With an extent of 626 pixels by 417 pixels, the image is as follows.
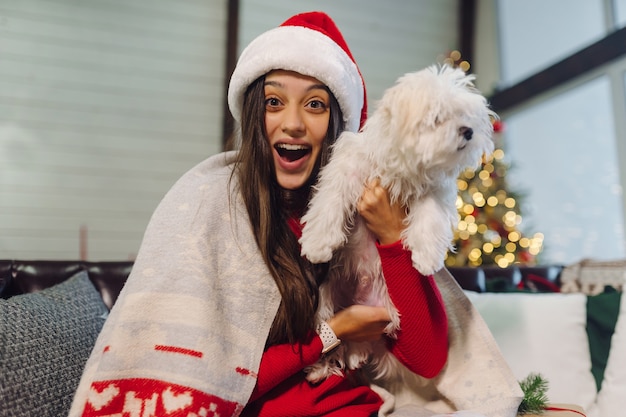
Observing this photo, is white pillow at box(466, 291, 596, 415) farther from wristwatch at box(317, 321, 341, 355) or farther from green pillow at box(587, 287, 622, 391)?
wristwatch at box(317, 321, 341, 355)

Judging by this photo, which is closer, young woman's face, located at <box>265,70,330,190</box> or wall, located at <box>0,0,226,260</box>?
young woman's face, located at <box>265,70,330,190</box>

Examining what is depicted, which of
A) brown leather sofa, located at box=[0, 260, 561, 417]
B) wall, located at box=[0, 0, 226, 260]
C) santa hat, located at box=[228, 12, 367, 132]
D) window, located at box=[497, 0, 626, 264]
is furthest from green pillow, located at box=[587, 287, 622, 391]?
wall, located at box=[0, 0, 226, 260]

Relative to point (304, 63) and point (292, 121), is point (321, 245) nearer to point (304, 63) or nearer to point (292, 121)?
point (292, 121)

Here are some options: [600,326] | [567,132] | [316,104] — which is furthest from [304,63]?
[567,132]

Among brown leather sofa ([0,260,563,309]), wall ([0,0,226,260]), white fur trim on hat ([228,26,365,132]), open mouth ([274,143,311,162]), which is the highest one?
wall ([0,0,226,260])

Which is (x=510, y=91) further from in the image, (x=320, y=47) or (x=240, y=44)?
(x=320, y=47)

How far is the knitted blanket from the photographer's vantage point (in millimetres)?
995

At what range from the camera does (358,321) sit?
119 cm

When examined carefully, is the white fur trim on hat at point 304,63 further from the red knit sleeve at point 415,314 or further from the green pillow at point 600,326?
the green pillow at point 600,326

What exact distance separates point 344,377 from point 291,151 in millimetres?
585

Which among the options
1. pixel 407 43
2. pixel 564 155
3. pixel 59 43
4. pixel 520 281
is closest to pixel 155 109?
pixel 59 43

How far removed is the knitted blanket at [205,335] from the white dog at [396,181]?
0.16 metres

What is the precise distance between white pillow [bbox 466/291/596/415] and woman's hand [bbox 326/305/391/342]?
31.3 inches

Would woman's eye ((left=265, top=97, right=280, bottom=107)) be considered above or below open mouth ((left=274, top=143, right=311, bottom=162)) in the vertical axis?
above
